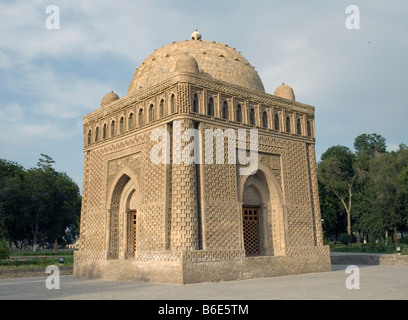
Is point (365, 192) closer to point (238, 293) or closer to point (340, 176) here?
point (340, 176)

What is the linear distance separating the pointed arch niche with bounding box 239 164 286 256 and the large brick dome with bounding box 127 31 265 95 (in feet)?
12.0

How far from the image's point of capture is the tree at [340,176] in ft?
129

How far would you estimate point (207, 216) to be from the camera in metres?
12.0

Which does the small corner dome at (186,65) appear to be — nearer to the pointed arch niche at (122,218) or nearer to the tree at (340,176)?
the pointed arch niche at (122,218)

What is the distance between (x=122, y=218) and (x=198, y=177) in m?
4.17

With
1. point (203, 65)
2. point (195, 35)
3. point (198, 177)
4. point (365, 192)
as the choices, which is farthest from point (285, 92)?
point (365, 192)

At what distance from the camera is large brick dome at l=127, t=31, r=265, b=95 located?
1510 centimetres

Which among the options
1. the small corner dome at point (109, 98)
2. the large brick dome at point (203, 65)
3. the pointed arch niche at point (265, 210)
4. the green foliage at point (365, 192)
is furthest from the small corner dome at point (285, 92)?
the green foliage at point (365, 192)

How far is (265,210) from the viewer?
48.0 feet

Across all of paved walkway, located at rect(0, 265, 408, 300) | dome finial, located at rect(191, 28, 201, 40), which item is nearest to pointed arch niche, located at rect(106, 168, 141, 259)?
paved walkway, located at rect(0, 265, 408, 300)

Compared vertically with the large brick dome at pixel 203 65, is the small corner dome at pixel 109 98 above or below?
below

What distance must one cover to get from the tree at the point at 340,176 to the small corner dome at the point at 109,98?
27.8 m

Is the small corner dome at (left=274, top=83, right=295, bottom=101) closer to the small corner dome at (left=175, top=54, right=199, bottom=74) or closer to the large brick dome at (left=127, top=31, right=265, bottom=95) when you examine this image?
the large brick dome at (left=127, top=31, right=265, bottom=95)

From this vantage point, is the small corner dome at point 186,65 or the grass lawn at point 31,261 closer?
the small corner dome at point 186,65
